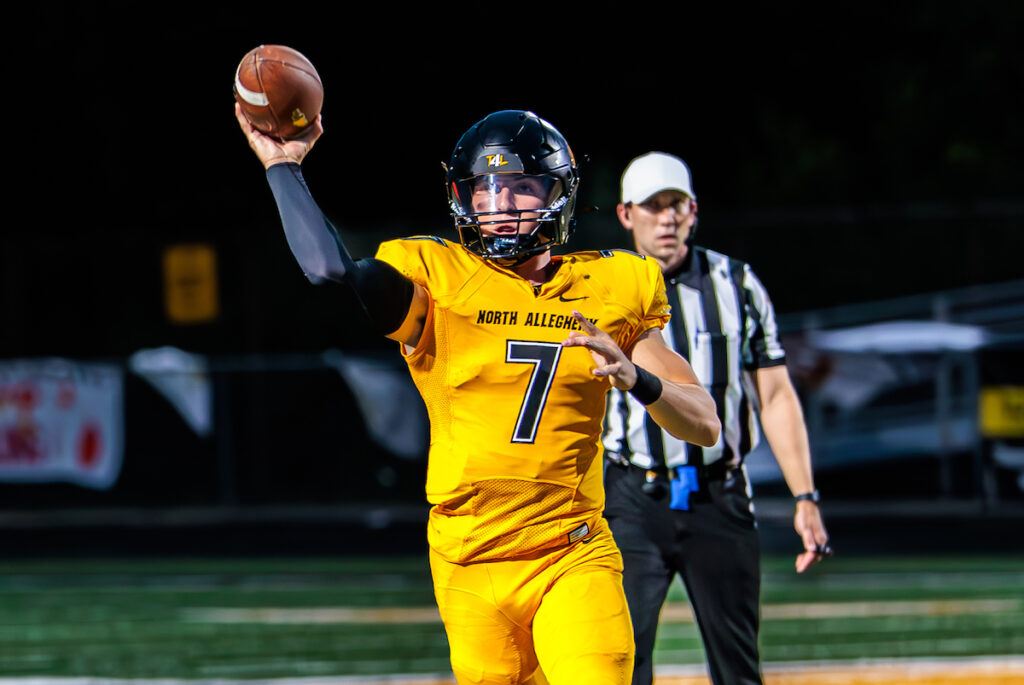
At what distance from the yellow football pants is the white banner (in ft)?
38.0

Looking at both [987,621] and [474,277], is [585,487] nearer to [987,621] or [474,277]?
[474,277]

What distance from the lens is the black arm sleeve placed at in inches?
128

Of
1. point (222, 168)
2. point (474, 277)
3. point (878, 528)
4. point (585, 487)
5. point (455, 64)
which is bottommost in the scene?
point (878, 528)

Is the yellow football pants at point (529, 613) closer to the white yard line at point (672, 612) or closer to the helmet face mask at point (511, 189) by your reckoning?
the helmet face mask at point (511, 189)

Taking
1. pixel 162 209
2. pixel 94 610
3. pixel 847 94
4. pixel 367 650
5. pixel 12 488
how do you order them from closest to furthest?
pixel 367 650 → pixel 94 610 → pixel 12 488 → pixel 162 209 → pixel 847 94

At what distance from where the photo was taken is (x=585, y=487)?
12.3ft

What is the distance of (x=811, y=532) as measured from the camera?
15.9 ft

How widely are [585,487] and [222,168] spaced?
62.6 feet

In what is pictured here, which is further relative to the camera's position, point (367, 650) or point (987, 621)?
point (987, 621)

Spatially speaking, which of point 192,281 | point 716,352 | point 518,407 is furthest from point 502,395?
point 192,281

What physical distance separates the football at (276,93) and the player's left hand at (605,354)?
2.60ft

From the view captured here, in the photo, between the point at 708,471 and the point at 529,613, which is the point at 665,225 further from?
the point at 529,613

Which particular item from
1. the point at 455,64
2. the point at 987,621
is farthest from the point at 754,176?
the point at 987,621

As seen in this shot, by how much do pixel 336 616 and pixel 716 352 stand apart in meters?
4.59
